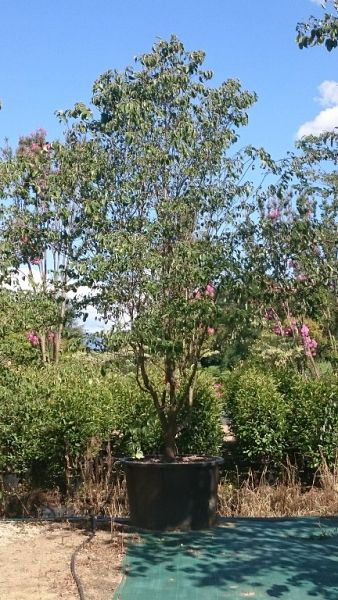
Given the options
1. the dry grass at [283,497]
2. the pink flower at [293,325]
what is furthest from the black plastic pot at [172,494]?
the pink flower at [293,325]

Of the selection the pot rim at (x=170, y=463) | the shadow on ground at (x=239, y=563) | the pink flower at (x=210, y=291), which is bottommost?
the shadow on ground at (x=239, y=563)

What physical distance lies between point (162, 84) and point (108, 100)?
0.48 m

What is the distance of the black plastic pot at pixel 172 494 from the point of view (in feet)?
17.9

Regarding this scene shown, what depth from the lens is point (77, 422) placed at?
6477mm

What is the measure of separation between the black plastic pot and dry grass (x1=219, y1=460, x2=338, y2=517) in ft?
3.36

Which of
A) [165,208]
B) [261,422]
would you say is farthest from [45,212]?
[261,422]

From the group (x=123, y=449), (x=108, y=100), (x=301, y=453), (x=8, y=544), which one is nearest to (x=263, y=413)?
(x=301, y=453)

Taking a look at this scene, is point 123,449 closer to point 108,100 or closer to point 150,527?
point 150,527

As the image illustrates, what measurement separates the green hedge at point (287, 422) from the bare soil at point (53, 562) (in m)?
2.03

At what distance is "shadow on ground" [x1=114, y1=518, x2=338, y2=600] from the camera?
4113 millimetres

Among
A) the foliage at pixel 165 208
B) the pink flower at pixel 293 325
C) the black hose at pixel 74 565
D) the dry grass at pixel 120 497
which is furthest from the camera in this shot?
the pink flower at pixel 293 325

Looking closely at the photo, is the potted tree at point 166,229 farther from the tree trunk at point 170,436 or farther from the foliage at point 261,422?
the foliage at point 261,422

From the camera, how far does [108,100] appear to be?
18.6ft

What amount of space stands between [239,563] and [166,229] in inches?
96.8
